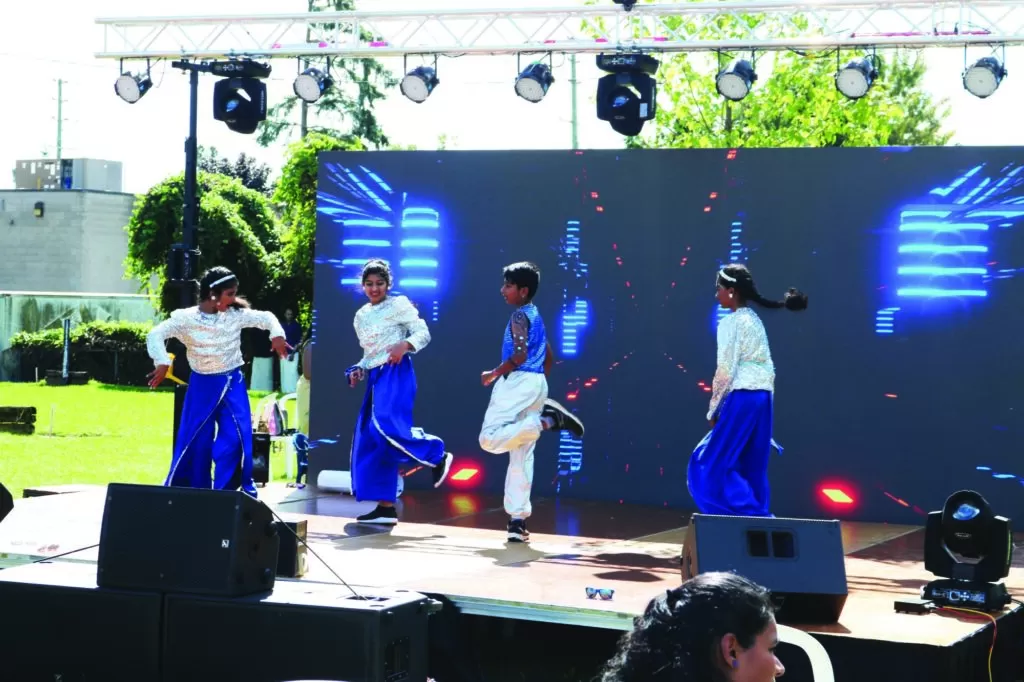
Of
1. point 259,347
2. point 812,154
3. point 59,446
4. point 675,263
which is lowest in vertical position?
point 59,446

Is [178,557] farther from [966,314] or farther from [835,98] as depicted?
[835,98]

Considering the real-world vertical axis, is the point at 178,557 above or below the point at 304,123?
below

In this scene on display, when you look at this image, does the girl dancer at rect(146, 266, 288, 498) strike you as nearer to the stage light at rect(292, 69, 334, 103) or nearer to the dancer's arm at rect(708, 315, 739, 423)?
the dancer's arm at rect(708, 315, 739, 423)

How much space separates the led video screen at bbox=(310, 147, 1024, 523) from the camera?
362 inches

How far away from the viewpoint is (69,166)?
4784 centimetres

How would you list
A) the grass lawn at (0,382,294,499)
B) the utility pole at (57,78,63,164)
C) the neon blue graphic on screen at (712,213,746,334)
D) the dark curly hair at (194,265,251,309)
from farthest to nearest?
the utility pole at (57,78,63,164), the grass lawn at (0,382,294,499), the neon blue graphic on screen at (712,213,746,334), the dark curly hair at (194,265,251,309)

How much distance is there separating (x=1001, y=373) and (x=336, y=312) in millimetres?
4720

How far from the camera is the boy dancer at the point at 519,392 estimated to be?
765 cm

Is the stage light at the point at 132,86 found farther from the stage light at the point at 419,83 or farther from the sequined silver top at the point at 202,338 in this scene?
the sequined silver top at the point at 202,338

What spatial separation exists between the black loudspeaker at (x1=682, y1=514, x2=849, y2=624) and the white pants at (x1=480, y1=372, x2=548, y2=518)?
239 centimetres

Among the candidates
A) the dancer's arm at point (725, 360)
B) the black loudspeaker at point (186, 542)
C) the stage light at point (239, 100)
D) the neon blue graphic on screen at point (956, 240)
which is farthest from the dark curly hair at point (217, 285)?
the neon blue graphic on screen at point (956, 240)

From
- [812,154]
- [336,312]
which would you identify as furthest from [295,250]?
[812,154]

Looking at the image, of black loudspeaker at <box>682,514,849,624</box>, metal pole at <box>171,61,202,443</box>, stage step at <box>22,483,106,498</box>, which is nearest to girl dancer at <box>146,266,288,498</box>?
stage step at <box>22,483,106,498</box>

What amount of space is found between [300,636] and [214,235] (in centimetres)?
2438
